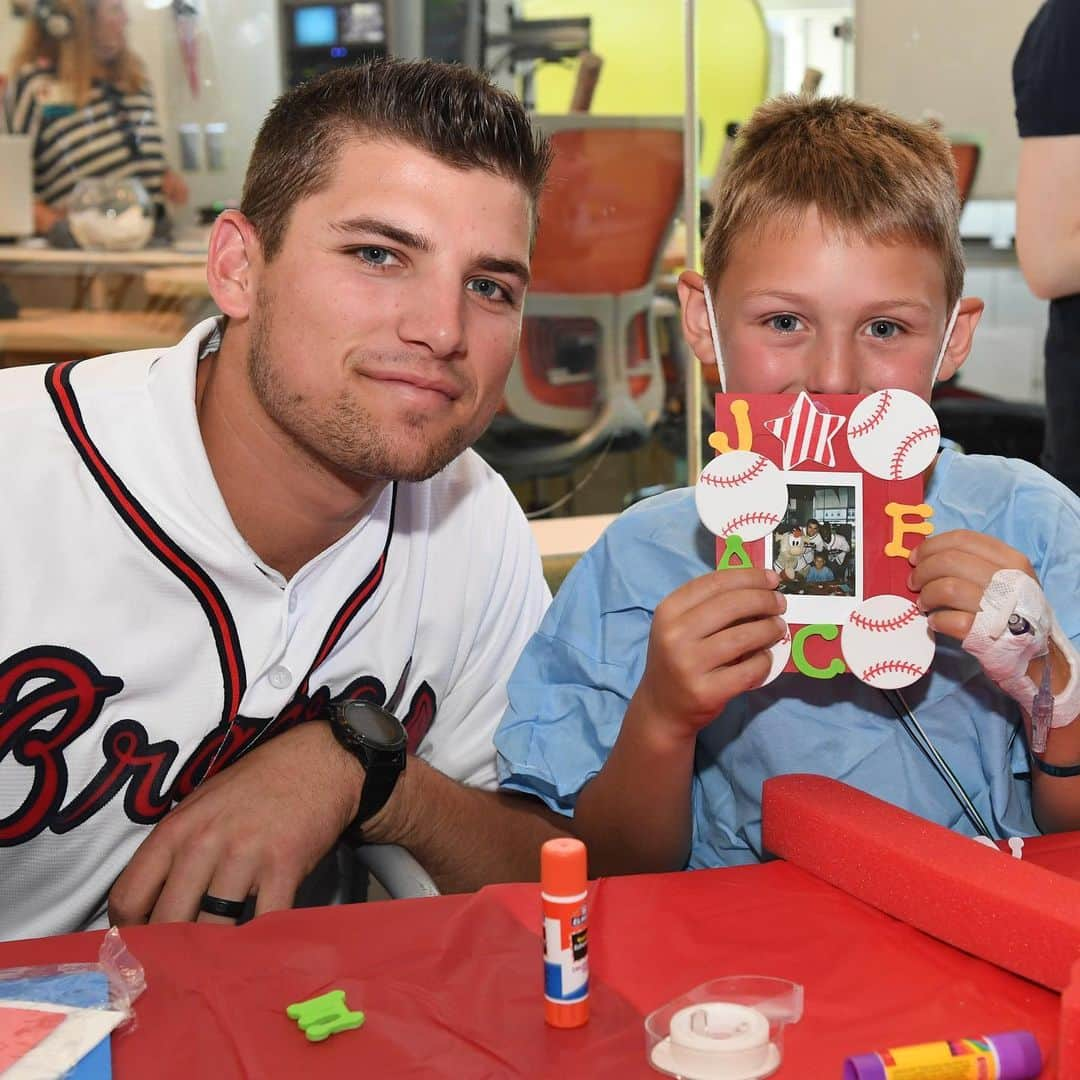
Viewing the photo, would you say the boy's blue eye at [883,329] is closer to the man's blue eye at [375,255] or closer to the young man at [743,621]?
the young man at [743,621]

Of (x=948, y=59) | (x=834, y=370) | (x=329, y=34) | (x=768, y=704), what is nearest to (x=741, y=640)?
(x=768, y=704)

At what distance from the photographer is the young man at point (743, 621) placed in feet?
4.92

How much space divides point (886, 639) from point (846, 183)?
54 centimetres

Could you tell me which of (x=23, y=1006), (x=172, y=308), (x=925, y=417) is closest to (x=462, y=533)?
(x=925, y=417)

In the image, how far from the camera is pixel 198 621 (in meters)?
1.63

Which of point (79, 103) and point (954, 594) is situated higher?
point (79, 103)

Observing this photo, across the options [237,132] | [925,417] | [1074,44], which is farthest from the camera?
[237,132]

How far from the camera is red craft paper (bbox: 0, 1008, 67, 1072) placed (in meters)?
0.90

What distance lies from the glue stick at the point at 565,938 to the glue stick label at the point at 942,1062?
21 centimetres

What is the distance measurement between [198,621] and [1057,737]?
3.09 feet

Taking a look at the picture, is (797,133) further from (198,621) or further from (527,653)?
(198,621)

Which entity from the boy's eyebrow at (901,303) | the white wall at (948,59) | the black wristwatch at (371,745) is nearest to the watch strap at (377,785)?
the black wristwatch at (371,745)

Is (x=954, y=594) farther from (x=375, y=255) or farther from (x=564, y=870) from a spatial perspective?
(x=375, y=255)

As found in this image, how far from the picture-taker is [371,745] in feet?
5.36
